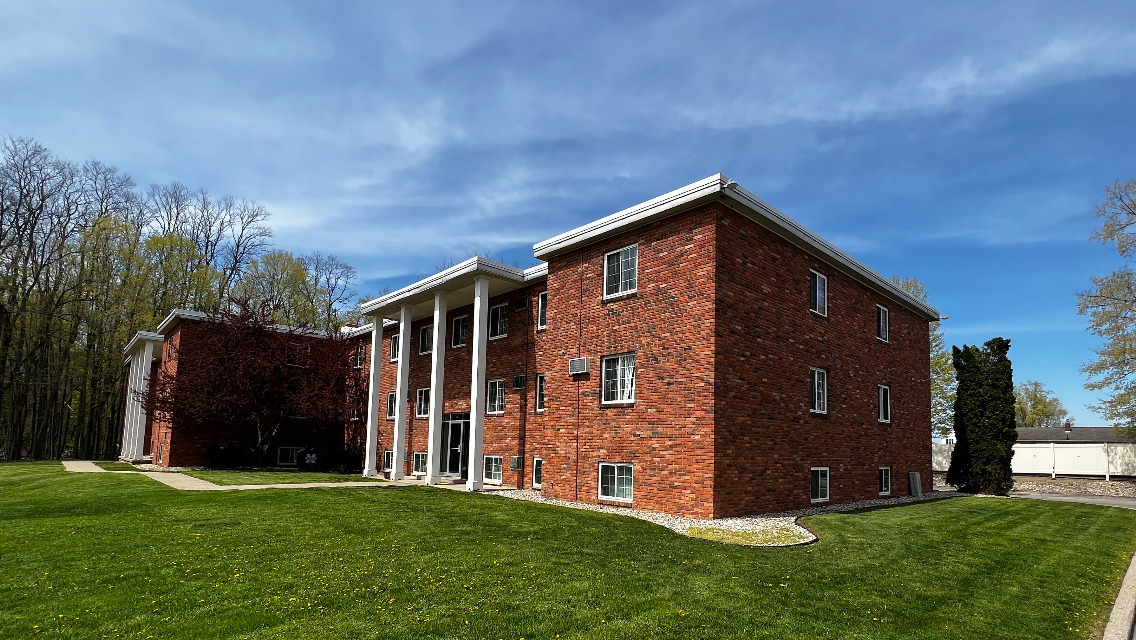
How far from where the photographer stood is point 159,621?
18.8 ft

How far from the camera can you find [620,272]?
15062 mm

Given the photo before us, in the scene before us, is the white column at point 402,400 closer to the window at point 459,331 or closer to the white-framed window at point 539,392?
the window at point 459,331

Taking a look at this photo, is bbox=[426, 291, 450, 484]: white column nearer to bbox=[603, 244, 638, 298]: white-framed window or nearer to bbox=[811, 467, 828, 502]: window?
bbox=[603, 244, 638, 298]: white-framed window

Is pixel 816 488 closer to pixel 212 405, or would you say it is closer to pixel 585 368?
pixel 585 368

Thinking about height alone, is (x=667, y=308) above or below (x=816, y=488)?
above

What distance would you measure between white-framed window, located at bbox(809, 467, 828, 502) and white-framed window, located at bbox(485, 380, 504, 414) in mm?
8688

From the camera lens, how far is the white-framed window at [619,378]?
47.0ft

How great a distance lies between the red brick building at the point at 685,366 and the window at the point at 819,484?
54mm

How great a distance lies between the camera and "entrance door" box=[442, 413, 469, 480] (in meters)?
21.3

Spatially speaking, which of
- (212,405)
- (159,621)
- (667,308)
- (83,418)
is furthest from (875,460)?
(83,418)

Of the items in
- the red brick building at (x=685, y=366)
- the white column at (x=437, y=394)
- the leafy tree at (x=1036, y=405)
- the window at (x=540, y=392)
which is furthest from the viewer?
the leafy tree at (x=1036, y=405)

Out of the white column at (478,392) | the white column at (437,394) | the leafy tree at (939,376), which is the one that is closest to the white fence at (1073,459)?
the leafy tree at (939,376)

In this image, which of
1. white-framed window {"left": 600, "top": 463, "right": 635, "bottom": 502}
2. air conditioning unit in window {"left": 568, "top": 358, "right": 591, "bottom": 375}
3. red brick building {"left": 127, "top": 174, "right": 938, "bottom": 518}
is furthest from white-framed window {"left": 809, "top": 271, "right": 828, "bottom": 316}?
white-framed window {"left": 600, "top": 463, "right": 635, "bottom": 502}

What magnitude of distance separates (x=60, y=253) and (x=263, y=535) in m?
35.1
